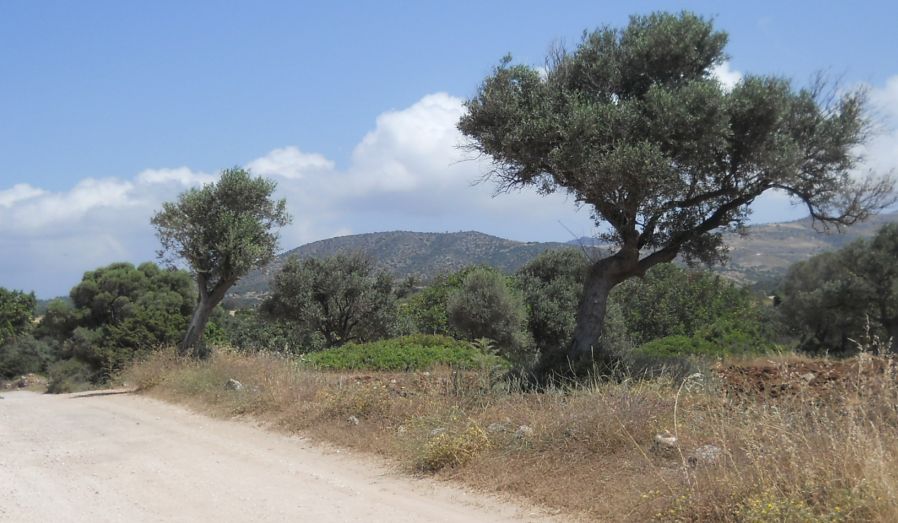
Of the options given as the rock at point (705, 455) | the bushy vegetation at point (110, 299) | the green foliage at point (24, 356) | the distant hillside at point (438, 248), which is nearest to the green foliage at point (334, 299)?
the bushy vegetation at point (110, 299)

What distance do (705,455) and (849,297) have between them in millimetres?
32036

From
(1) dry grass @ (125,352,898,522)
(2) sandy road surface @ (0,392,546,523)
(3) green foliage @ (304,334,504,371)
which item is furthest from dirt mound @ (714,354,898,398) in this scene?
(3) green foliage @ (304,334,504,371)

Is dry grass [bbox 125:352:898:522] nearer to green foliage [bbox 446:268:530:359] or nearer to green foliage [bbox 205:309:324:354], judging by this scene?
green foliage [bbox 446:268:530:359]

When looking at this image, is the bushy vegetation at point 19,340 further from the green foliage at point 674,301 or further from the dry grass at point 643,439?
the dry grass at point 643,439

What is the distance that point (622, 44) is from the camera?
13.2 metres

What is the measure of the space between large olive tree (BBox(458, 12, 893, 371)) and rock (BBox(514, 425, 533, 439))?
12.5ft

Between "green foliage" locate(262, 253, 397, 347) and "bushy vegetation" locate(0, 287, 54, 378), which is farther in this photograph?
"bushy vegetation" locate(0, 287, 54, 378)

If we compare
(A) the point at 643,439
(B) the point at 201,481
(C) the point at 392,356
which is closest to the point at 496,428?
(A) the point at 643,439

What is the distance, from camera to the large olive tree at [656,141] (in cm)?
1159

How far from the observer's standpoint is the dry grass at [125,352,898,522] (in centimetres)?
552

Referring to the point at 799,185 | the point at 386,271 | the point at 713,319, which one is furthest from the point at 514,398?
the point at 713,319

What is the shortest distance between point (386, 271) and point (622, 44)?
28.6 metres

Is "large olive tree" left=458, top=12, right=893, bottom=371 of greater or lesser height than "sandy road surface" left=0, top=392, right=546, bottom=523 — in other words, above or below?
above

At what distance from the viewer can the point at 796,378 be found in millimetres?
8500
